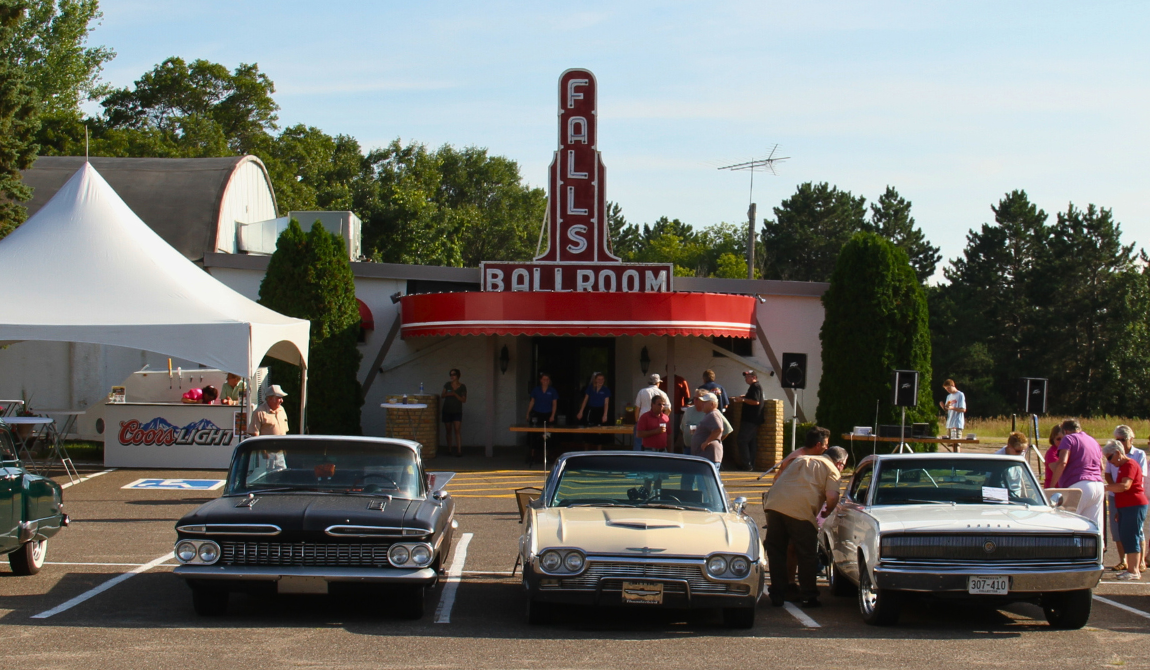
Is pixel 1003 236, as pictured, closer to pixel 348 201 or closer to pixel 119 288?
pixel 348 201

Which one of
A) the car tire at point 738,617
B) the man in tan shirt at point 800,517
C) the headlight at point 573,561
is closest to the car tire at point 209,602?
the headlight at point 573,561

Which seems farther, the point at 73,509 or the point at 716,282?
the point at 716,282

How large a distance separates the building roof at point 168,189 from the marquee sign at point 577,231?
337 inches

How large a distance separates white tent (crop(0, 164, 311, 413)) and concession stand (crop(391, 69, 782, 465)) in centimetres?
468

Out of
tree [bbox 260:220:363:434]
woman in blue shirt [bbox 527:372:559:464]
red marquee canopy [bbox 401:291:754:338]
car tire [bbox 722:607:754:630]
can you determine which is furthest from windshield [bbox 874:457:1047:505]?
tree [bbox 260:220:363:434]

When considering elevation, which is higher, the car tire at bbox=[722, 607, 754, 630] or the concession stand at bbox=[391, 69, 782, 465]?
the concession stand at bbox=[391, 69, 782, 465]

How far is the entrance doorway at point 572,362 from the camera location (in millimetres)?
24281

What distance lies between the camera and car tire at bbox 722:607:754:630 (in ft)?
26.8

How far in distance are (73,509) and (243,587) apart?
775cm

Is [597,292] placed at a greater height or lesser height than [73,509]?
greater

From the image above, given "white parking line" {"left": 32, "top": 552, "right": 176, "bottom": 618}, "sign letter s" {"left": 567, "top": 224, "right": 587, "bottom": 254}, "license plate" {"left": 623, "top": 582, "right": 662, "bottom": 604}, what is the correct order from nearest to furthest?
"license plate" {"left": 623, "top": 582, "right": 662, "bottom": 604} → "white parking line" {"left": 32, "top": 552, "right": 176, "bottom": 618} → "sign letter s" {"left": 567, "top": 224, "right": 587, "bottom": 254}

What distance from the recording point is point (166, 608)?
8641 millimetres

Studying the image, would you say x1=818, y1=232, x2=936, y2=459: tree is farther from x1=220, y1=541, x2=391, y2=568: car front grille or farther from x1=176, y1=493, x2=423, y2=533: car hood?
x1=220, y1=541, x2=391, y2=568: car front grille

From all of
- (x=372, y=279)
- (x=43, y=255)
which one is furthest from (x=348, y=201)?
(x=43, y=255)
